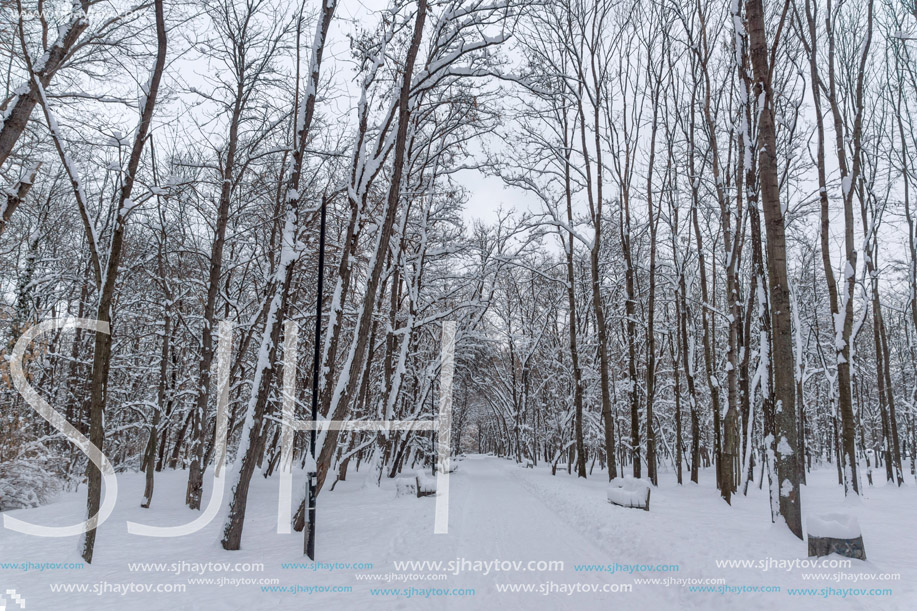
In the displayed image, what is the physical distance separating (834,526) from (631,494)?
204 inches

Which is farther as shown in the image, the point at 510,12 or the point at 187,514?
the point at 187,514

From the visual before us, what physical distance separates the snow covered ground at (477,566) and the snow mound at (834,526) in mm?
259

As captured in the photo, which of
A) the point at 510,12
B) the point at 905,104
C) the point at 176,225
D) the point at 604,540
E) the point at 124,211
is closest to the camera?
the point at 124,211

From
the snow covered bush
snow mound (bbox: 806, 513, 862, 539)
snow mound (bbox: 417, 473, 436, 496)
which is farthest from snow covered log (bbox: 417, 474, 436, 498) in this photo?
snow mound (bbox: 806, 513, 862, 539)

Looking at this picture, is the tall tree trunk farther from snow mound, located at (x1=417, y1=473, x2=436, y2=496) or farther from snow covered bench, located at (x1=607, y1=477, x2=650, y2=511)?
snow mound, located at (x1=417, y1=473, x2=436, y2=496)

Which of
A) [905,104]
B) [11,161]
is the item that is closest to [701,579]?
[11,161]

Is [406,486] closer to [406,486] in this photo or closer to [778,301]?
[406,486]

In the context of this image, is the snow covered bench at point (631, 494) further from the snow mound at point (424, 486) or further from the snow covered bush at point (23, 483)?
the snow covered bush at point (23, 483)

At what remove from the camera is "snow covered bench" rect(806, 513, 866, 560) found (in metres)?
5.05

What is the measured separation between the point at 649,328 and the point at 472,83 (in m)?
9.28

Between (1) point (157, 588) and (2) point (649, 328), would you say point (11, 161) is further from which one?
(2) point (649, 328)

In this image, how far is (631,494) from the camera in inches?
396

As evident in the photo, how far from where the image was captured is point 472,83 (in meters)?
10.8

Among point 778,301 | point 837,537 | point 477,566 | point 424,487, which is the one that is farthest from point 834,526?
point 424,487
